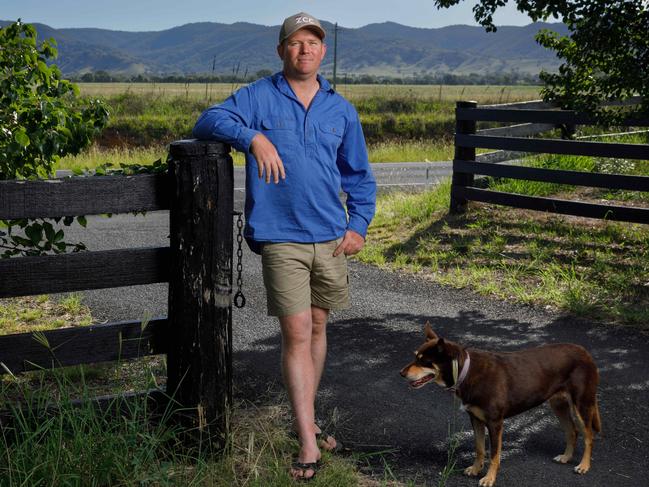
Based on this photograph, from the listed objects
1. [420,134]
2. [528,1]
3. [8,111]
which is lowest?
[420,134]

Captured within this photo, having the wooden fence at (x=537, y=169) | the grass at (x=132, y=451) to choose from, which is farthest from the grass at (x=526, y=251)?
the grass at (x=132, y=451)

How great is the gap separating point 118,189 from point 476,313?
485 centimetres

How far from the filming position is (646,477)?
15.7 feet

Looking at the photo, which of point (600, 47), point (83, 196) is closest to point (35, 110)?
point (83, 196)

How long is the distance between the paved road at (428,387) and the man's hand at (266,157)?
1.67 m

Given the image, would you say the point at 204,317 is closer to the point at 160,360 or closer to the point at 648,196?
the point at 160,360

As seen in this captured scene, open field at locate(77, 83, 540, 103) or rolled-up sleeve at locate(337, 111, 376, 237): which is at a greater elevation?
rolled-up sleeve at locate(337, 111, 376, 237)

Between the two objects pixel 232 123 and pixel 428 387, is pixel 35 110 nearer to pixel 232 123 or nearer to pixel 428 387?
pixel 232 123

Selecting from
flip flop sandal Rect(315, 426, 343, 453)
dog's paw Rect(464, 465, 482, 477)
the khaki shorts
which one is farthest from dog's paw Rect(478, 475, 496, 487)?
the khaki shorts

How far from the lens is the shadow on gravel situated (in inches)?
192

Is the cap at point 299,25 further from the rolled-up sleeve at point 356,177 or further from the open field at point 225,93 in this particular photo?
the open field at point 225,93

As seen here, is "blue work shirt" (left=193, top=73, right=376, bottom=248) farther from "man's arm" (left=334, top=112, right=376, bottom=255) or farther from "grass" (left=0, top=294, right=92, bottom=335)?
"grass" (left=0, top=294, right=92, bottom=335)

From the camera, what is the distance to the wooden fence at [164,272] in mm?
4164

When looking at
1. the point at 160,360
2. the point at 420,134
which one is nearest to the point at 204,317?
the point at 160,360
